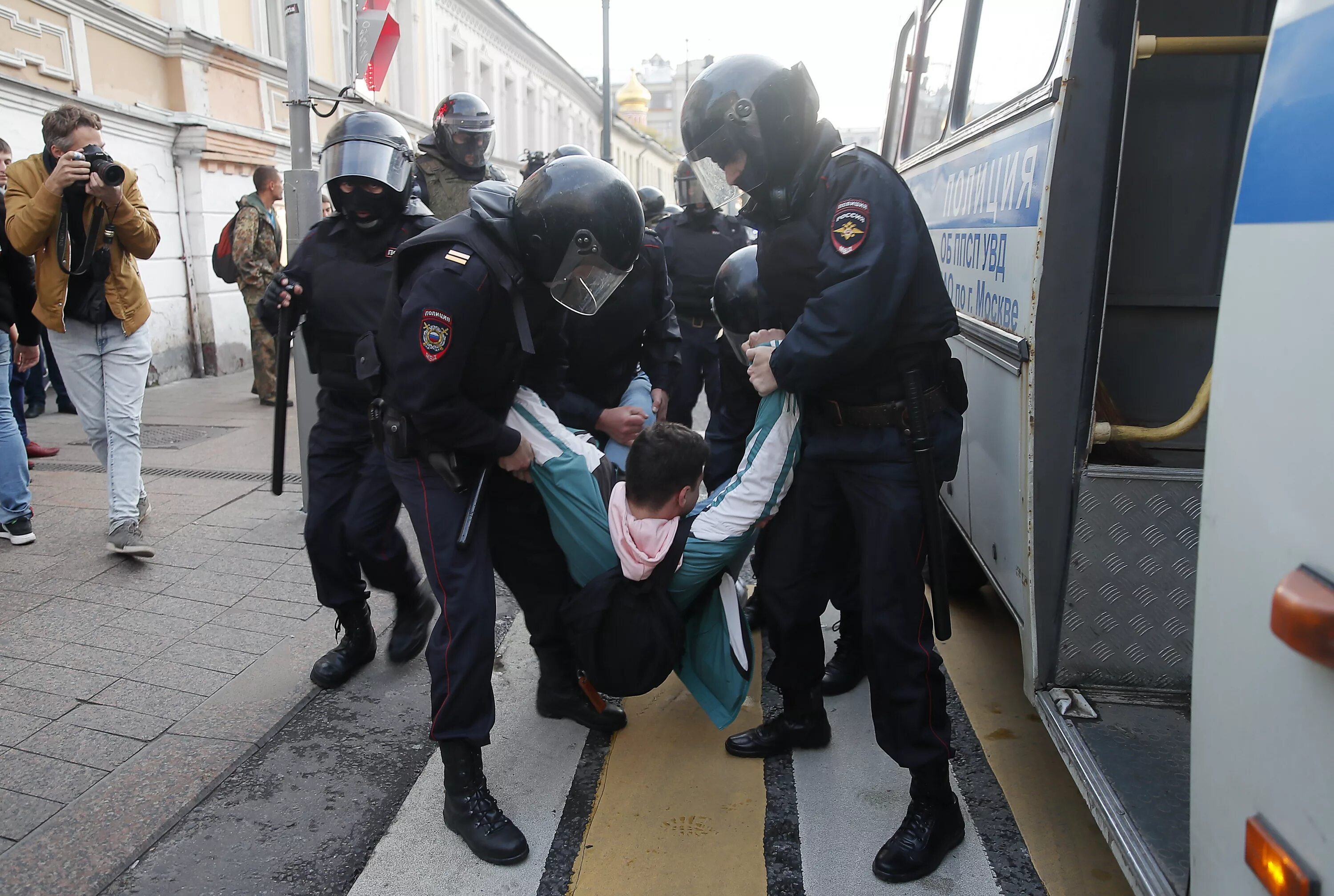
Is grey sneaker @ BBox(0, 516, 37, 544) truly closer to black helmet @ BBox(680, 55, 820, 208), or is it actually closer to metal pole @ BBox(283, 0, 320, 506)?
metal pole @ BBox(283, 0, 320, 506)

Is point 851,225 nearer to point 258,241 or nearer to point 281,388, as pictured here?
point 281,388

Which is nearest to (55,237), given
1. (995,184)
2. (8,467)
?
(8,467)

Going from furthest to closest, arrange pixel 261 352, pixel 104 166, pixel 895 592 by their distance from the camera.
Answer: pixel 261 352 < pixel 104 166 < pixel 895 592

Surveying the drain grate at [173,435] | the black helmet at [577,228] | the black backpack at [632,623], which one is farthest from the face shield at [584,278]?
the drain grate at [173,435]

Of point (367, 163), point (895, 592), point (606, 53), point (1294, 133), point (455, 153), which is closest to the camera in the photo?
point (1294, 133)

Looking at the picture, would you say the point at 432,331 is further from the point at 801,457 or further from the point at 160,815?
the point at 160,815

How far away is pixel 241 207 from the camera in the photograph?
8117mm

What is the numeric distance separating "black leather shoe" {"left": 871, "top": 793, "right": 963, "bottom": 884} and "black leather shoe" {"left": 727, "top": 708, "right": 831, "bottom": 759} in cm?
54

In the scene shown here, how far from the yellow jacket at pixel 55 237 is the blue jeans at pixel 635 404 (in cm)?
249

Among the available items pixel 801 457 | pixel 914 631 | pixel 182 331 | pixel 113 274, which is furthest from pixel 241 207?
pixel 914 631

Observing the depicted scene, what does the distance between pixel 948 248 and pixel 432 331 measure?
212cm

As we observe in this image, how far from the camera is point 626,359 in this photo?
4.05 meters

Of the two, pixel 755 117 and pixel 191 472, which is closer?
pixel 755 117

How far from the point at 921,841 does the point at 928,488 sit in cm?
89
